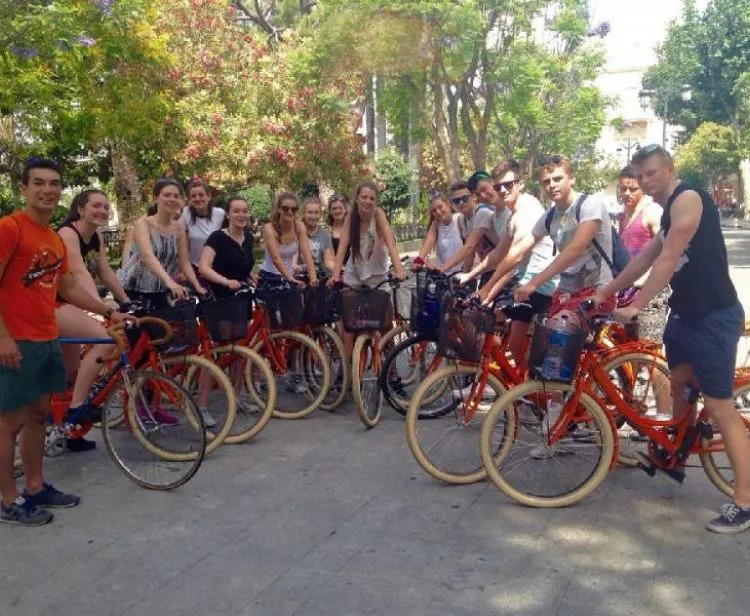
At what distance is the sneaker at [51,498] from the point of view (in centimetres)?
448

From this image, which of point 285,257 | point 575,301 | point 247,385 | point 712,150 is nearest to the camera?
point 575,301

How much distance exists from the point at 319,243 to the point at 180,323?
8.46 feet

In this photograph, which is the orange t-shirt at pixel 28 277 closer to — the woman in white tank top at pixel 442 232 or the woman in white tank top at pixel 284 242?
the woman in white tank top at pixel 284 242

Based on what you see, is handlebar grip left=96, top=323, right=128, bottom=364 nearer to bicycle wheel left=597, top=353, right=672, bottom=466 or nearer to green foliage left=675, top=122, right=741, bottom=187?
bicycle wheel left=597, top=353, right=672, bottom=466

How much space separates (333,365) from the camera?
6.61 meters

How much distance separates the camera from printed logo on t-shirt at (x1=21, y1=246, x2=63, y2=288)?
418 cm

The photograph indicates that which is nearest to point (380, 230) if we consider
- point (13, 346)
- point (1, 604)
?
point (13, 346)

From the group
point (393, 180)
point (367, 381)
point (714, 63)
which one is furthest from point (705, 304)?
point (714, 63)

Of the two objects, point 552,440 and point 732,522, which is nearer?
point 732,522

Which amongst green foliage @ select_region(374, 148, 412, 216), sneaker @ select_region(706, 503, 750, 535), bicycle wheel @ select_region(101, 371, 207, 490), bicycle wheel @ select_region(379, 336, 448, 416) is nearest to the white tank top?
bicycle wheel @ select_region(379, 336, 448, 416)

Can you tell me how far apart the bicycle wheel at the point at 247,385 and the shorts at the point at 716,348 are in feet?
9.41

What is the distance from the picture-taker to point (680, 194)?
155 inches

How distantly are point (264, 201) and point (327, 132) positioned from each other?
6.80 meters

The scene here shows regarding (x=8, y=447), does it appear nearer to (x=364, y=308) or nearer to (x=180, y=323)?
(x=180, y=323)
